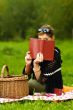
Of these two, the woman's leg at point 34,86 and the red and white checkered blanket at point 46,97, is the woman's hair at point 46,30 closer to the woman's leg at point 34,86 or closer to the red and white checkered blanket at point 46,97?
the woman's leg at point 34,86

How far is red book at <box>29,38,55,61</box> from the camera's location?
9844 mm

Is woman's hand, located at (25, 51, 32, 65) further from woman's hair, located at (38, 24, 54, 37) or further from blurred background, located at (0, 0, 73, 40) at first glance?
blurred background, located at (0, 0, 73, 40)

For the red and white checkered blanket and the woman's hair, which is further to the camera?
the woman's hair

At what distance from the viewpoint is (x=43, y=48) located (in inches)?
388

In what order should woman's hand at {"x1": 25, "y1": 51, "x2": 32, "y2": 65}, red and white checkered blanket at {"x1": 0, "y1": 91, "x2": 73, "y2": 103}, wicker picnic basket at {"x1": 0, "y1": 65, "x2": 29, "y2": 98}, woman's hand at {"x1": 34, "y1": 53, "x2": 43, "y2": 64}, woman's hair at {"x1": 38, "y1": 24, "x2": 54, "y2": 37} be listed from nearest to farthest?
red and white checkered blanket at {"x1": 0, "y1": 91, "x2": 73, "y2": 103}, wicker picnic basket at {"x1": 0, "y1": 65, "x2": 29, "y2": 98}, woman's hand at {"x1": 34, "y1": 53, "x2": 43, "y2": 64}, woman's hand at {"x1": 25, "y1": 51, "x2": 32, "y2": 65}, woman's hair at {"x1": 38, "y1": 24, "x2": 54, "y2": 37}

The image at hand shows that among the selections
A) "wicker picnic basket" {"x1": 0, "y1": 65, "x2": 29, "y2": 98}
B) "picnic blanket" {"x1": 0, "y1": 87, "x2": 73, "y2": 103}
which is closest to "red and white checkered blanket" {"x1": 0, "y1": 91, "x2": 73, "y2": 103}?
"picnic blanket" {"x1": 0, "y1": 87, "x2": 73, "y2": 103}

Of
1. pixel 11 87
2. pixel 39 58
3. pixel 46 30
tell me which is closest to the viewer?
pixel 11 87

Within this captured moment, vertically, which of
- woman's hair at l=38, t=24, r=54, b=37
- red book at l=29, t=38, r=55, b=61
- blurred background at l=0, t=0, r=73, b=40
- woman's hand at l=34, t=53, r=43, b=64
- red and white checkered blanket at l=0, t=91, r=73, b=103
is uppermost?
blurred background at l=0, t=0, r=73, b=40

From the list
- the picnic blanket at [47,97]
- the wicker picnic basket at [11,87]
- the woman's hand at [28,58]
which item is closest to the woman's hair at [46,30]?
the woman's hand at [28,58]

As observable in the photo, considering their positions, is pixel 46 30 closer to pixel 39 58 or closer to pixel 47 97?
pixel 39 58

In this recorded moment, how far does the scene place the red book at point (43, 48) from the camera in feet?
32.3

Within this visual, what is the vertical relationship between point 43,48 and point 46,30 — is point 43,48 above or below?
below

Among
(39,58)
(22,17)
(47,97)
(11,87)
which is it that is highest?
(22,17)

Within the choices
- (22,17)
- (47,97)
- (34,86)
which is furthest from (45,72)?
(22,17)
